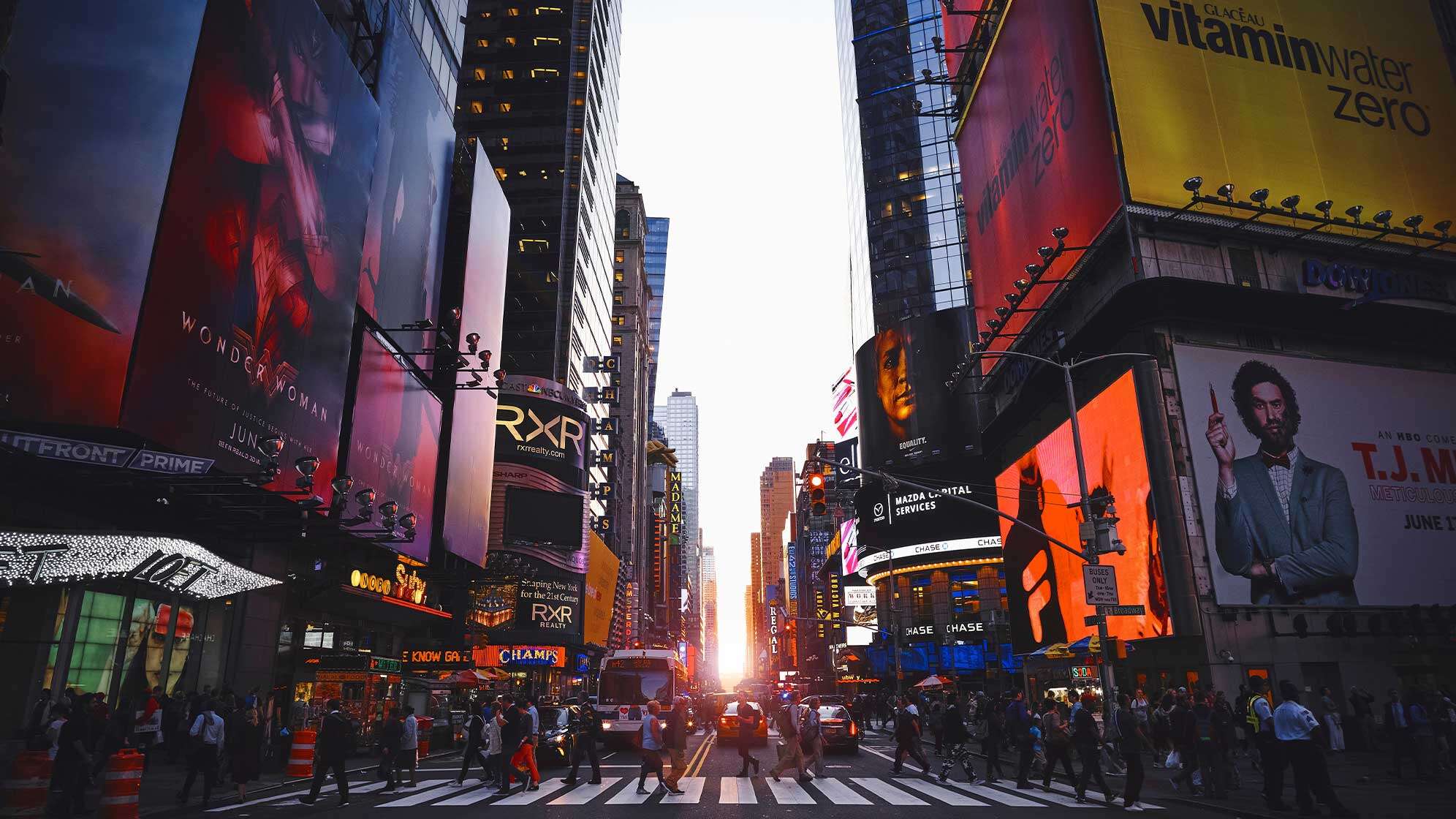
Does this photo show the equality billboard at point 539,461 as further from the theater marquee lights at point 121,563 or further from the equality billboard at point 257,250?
the theater marquee lights at point 121,563

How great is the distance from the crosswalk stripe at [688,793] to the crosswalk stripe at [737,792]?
1.45 ft

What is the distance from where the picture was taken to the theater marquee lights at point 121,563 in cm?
1446

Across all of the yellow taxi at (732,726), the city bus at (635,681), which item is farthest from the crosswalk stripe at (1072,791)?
the city bus at (635,681)

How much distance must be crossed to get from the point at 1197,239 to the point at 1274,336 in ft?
16.1

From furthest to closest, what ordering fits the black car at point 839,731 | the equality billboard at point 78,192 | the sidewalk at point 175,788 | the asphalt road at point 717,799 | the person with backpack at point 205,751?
the black car at point 839,731 < the person with backpack at point 205,751 < the equality billboard at point 78,192 < the sidewalk at point 175,788 < the asphalt road at point 717,799

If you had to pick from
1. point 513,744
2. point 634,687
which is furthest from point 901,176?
point 513,744

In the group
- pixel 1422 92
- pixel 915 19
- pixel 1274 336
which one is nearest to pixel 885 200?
pixel 915 19

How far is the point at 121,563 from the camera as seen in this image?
16562mm

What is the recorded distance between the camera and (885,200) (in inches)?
3605

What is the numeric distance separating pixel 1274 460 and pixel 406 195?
112ft

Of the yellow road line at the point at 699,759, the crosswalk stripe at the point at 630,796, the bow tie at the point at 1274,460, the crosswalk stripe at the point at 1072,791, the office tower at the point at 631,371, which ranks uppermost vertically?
the office tower at the point at 631,371

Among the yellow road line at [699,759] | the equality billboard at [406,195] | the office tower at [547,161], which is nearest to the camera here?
the yellow road line at [699,759]

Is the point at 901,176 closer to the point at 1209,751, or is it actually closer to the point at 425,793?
the point at 1209,751

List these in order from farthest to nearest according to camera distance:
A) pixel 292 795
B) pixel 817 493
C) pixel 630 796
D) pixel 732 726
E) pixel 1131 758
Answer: pixel 732 726 < pixel 817 493 < pixel 292 795 < pixel 630 796 < pixel 1131 758
